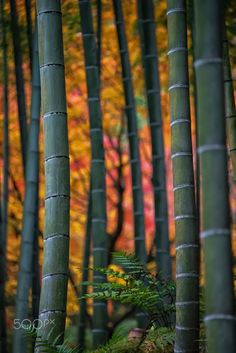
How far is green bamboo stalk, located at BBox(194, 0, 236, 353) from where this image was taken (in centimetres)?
209

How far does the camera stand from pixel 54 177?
2.96 m

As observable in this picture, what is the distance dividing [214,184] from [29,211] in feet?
7.49

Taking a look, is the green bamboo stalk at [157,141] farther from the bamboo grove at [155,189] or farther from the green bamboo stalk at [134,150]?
the green bamboo stalk at [134,150]

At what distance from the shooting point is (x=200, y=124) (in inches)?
85.1

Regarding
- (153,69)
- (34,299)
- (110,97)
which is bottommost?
(34,299)

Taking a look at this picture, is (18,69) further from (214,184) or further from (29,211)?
(214,184)

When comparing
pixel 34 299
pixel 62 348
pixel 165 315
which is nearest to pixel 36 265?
pixel 34 299

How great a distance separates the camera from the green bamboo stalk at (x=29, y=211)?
Result: 425cm

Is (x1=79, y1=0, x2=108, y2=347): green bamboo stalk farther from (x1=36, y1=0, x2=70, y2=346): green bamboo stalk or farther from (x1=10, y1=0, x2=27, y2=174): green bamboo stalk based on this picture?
(x1=36, y1=0, x2=70, y2=346): green bamboo stalk

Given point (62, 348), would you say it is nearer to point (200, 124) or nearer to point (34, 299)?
point (200, 124)

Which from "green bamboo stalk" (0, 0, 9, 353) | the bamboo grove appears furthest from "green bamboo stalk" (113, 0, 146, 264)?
"green bamboo stalk" (0, 0, 9, 353)

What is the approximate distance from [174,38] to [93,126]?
1.47 meters

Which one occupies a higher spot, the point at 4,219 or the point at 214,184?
the point at 4,219

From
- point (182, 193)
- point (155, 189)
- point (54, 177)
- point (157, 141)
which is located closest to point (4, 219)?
point (155, 189)
